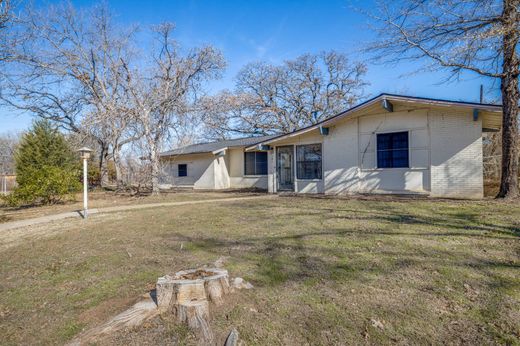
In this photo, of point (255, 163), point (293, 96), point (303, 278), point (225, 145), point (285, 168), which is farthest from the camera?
point (293, 96)

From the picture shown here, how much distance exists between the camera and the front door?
1599 centimetres

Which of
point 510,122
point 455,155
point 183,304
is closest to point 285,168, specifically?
point 455,155

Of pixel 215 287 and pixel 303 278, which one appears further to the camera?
pixel 303 278

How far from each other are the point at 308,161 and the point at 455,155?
599cm

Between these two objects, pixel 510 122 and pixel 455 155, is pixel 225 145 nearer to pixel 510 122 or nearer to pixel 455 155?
pixel 455 155

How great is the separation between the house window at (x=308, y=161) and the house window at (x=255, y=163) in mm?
4187

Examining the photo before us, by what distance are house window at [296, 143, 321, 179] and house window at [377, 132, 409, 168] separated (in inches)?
113

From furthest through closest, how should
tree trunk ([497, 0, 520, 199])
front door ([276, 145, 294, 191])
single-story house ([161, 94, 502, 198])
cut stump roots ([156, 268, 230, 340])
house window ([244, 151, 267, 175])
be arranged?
house window ([244, 151, 267, 175]) < front door ([276, 145, 294, 191]) < single-story house ([161, 94, 502, 198]) < tree trunk ([497, 0, 520, 199]) < cut stump roots ([156, 268, 230, 340])

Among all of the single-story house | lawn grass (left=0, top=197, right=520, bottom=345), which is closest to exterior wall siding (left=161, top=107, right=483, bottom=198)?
the single-story house

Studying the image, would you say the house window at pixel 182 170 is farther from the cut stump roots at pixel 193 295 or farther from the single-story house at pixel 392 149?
the cut stump roots at pixel 193 295

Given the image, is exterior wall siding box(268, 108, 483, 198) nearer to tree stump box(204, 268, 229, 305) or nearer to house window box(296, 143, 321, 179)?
house window box(296, 143, 321, 179)

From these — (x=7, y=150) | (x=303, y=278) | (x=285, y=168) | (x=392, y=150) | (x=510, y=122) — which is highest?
(x=7, y=150)

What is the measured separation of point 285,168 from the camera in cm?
1653

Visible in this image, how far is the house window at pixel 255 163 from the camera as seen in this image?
18766 mm
